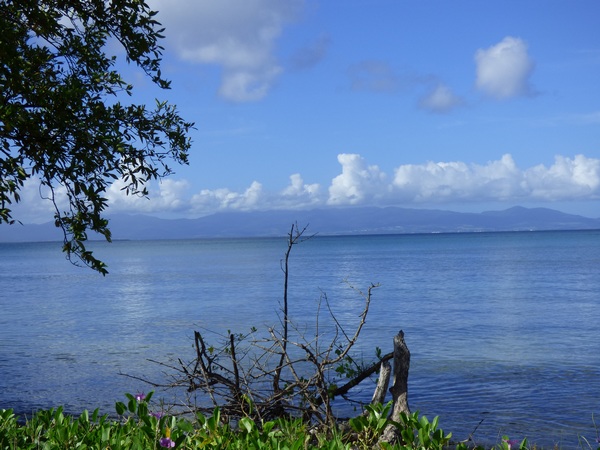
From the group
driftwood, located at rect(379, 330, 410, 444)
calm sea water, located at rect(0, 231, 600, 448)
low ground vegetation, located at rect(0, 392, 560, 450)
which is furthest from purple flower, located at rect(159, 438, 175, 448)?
calm sea water, located at rect(0, 231, 600, 448)

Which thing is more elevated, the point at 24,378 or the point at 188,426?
the point at 188,426

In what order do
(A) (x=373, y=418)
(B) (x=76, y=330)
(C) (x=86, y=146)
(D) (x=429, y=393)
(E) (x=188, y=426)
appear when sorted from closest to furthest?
(E) (x=188, y=426) → (A) (x=373, y=418) → (C) (x=86, y=146) → (D) (x=429, y=393) → (B) (x=76, y=330)

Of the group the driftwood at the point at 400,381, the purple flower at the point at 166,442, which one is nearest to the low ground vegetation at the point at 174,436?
the purple flower at the point at 166,442

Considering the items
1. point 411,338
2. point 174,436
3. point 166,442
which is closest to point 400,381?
point 174,436

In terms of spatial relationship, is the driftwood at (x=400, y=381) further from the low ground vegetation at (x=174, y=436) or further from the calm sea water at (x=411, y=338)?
the calm sea water at (x=411, y=338)

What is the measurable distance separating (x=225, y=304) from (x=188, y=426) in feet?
102

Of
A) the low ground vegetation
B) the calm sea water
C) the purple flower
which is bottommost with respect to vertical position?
the calm sea water

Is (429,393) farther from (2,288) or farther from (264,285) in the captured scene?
(2,288)

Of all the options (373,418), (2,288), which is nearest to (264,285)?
(2,288)

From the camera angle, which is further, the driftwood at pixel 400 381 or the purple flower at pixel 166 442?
the driftwood at pixel 400 381

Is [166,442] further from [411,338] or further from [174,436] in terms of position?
[411,338]

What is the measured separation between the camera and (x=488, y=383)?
1672 cm

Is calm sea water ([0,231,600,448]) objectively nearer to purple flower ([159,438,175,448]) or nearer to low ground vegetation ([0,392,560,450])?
low ground vegetation ([0,392,560,450])

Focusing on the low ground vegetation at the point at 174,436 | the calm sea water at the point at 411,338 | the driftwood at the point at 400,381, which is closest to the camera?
the low ground vegetation at the point at 174,436
